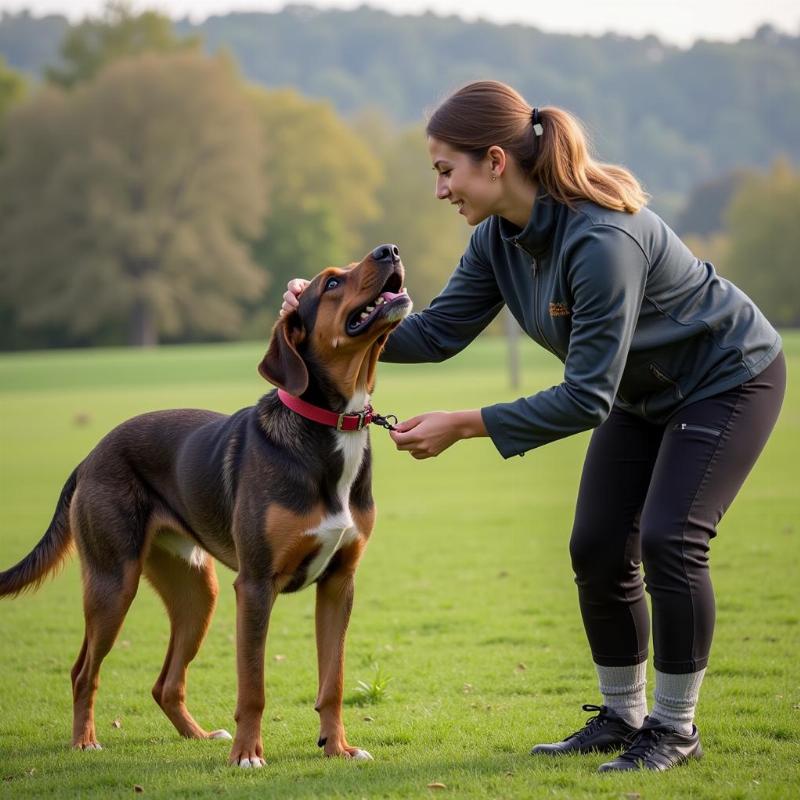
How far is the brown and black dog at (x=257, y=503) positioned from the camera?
5.00 m

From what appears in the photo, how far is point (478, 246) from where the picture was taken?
17.6 feet

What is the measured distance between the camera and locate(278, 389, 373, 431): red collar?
5102mm

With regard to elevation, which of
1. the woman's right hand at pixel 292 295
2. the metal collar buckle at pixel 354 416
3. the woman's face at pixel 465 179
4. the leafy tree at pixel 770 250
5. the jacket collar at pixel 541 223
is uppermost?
the woman's face at pixel 465 179

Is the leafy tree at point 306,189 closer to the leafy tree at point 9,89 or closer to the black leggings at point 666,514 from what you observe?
the leafy tree at point 9,89

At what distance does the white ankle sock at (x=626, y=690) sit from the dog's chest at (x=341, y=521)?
127cm

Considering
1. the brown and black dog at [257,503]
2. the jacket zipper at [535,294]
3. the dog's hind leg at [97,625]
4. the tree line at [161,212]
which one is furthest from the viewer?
the tree line at [161,212]

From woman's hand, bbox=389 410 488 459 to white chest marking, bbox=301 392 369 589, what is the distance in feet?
1.39

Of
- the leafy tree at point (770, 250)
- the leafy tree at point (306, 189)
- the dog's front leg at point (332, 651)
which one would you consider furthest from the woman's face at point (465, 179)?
the leafy tree at point (306, 189)

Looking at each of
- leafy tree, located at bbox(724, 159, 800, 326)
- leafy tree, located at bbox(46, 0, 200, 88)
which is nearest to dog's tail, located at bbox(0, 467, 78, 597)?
leafy tree, located at bbox(724, 159, 800, 326)

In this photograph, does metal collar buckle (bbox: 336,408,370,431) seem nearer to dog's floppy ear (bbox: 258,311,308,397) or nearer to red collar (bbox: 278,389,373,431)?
red collar (bbox: 278,389,373,431)

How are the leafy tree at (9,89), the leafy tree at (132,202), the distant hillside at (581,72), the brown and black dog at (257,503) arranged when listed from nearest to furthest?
1. the brown and black dog at (257,503)
2. the leafy tree at (132,202)
3. the leafy tree at (9,89)
4. the distant hillside at (581,72)

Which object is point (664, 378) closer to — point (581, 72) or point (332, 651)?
point (332, 651)

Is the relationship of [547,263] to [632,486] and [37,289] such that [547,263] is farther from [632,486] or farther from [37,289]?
[37,289]

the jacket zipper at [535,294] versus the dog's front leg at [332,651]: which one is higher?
the jacket zipper at [535,294]
